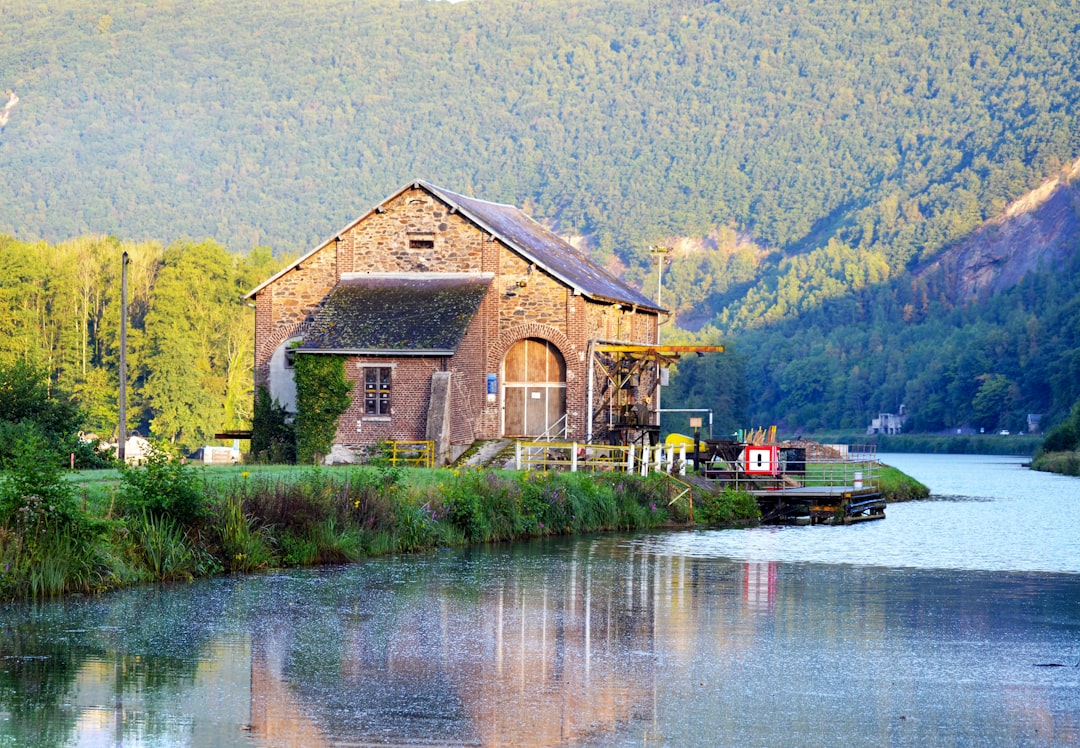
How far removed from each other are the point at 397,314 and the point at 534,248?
19.7 ft

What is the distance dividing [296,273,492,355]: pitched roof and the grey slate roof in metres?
1.85

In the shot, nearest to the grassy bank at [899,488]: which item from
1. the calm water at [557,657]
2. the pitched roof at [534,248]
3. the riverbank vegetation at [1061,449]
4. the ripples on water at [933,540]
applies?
the ripples on water at [933,540]

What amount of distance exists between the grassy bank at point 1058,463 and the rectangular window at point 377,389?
5174 cm

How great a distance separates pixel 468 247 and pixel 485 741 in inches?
1449

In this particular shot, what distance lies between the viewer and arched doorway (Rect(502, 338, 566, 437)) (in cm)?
4872

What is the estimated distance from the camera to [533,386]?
1922 inches

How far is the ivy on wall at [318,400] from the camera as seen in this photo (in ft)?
149

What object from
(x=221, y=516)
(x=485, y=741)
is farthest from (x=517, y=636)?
(x=221, y=516)

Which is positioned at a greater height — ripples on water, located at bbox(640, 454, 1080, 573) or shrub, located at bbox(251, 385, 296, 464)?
shrub, located at bbox(251, 385, 296, 464)

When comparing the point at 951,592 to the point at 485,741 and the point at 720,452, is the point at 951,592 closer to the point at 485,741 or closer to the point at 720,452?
the point at 485,741

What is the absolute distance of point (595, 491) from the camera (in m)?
35.8

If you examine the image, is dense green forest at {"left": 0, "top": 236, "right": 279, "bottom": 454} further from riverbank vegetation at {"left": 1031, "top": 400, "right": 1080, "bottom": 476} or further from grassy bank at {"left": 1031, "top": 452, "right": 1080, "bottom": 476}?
riverbank vegetation at {"left": 1031, "top": 400, "right": 1080, "bottom": 476}

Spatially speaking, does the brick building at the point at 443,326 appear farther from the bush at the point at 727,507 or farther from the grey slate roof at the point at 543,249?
the bush at the point at 727,507

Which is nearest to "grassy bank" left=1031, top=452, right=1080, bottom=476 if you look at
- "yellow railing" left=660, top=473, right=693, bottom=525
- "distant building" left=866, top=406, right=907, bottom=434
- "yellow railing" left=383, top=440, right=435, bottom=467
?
"yellow railing" left=660, top=473, right=693, bottom=525
